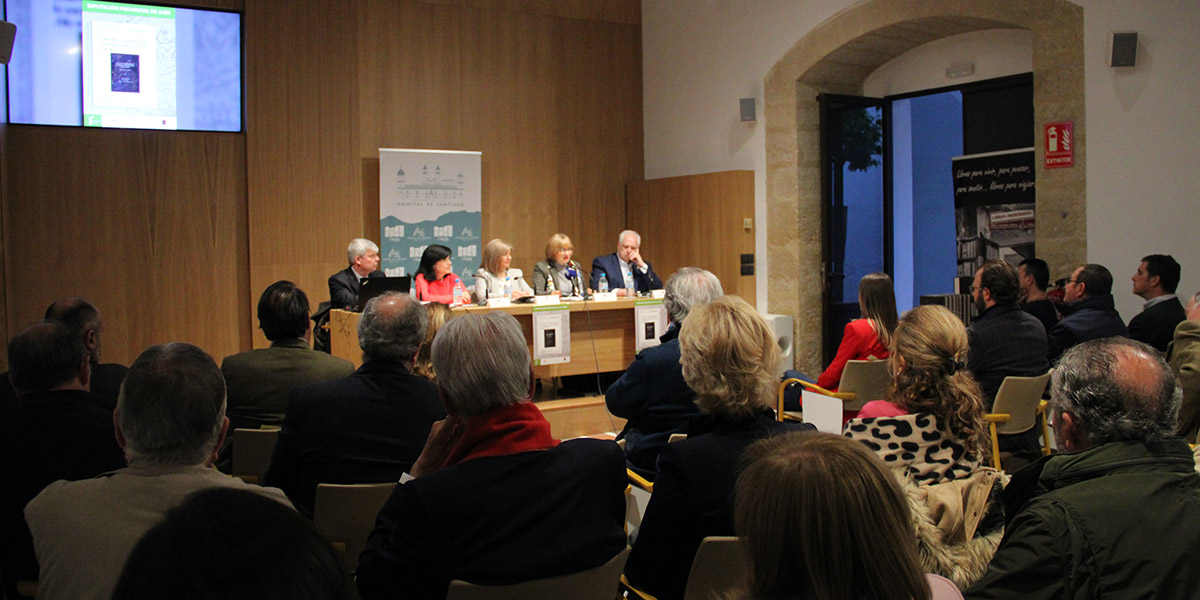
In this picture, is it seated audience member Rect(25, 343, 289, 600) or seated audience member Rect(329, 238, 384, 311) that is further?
seated audience member Rect(329, 238, 384, 311)

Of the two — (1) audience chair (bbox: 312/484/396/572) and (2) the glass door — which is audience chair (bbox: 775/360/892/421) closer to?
(1) audience chair (bbox: 312/484/396/572)

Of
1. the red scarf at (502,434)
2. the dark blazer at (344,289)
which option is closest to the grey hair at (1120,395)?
the red scarf at (502,434)

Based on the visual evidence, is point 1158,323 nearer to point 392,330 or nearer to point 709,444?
point 709,444

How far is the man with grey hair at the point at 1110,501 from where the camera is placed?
1.67 metres

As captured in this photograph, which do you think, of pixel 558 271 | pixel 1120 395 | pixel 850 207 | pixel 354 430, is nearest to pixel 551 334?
pixel 558 271

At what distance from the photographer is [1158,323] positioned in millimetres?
5039

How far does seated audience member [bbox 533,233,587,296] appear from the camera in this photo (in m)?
7.95

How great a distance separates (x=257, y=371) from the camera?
3.52 meters

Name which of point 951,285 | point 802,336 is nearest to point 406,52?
point 802,336

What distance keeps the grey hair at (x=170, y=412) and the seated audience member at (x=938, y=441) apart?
156 cm

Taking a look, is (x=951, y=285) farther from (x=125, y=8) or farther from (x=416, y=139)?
(x=125, y=8)

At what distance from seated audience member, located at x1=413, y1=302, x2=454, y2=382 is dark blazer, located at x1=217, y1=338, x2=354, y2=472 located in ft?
1.19

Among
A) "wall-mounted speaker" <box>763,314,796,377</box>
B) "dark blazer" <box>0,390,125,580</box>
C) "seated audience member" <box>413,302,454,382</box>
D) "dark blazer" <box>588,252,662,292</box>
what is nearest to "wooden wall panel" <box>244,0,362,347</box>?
"dark blazer" <box>588,252,662,292</box>

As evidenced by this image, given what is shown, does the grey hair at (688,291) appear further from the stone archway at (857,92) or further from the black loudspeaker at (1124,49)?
the black loudspeaker at (1124,49)
